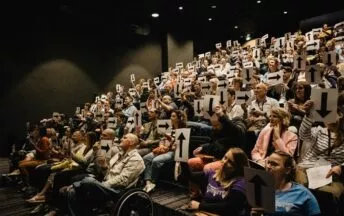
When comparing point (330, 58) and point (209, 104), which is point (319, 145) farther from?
point (330, 58)

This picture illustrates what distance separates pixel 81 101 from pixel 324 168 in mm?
10550

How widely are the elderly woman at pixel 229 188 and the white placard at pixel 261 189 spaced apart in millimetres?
300

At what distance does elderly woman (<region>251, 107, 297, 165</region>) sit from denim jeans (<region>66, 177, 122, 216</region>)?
1683 millimetres

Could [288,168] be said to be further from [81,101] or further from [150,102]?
[81,101]

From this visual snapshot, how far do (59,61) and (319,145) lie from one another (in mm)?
10318

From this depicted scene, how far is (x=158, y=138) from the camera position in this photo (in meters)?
5.34

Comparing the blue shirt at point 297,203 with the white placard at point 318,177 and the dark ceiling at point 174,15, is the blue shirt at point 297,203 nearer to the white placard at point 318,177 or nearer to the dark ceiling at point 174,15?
the white placard at point 318,177

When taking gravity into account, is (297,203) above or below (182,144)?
below

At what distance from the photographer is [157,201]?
3.96 metres

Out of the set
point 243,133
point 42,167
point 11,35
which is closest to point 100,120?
point 42,167

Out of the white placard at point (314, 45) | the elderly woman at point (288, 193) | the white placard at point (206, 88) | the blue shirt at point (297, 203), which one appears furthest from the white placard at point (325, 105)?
the white placard at point (314, 45)

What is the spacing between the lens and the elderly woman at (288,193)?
7.28 feet

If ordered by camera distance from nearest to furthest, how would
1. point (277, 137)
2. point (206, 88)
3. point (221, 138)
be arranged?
point (277, 137) < point (221, 138) < point (206, 88)

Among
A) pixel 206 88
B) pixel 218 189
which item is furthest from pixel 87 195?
pixel 206 88
